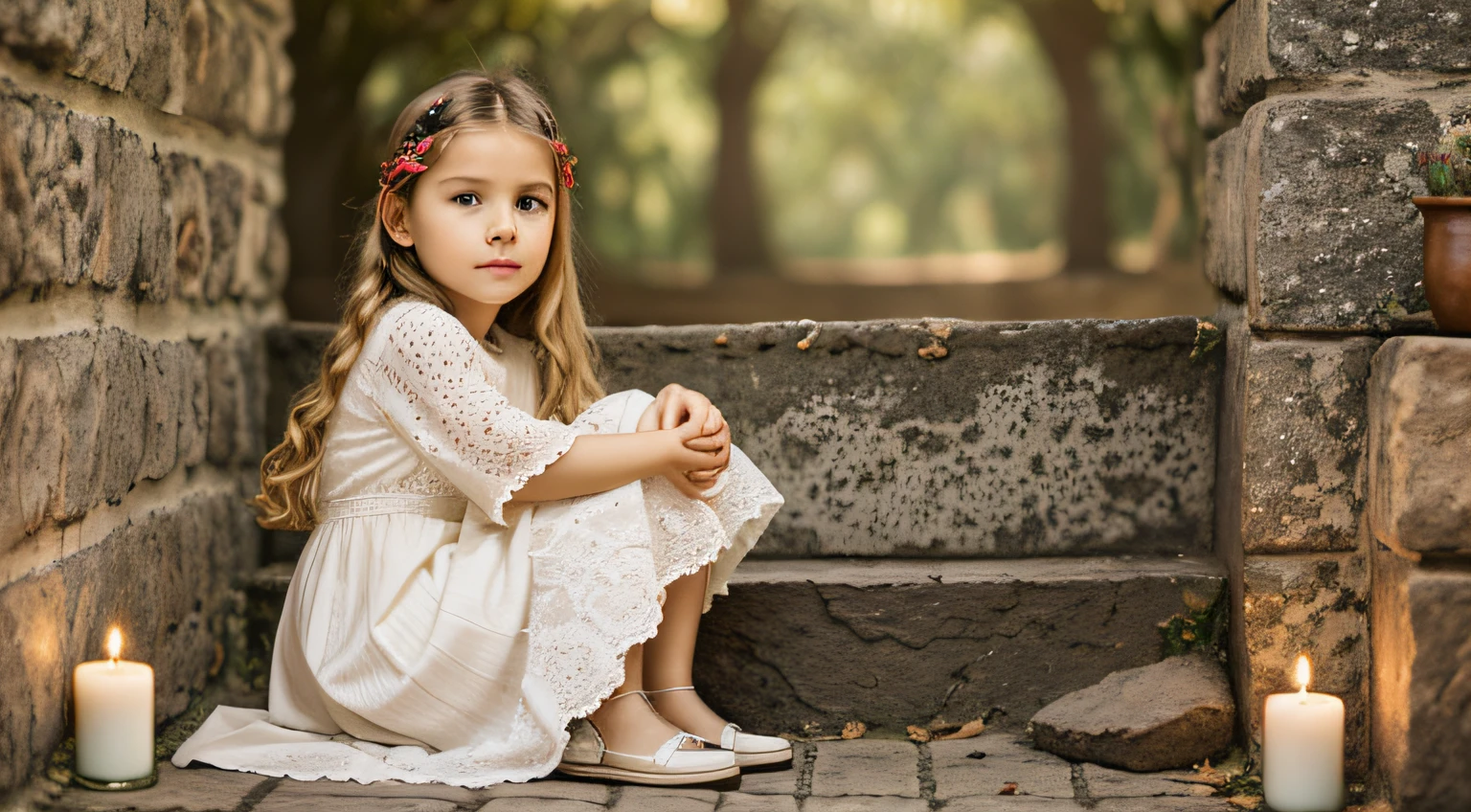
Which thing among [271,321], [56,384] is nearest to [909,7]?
[271,321]

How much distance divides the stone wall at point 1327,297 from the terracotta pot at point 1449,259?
143mm

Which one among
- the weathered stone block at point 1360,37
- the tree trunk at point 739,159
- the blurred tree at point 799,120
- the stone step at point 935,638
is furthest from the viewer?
the tree trunk at point 739,159

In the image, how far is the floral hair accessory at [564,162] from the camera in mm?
2195

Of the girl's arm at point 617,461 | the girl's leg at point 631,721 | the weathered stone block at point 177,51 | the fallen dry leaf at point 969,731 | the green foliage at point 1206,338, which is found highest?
the weathered stone block at point 177,51

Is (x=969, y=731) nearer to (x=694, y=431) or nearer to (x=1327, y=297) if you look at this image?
(x=694, y=431)

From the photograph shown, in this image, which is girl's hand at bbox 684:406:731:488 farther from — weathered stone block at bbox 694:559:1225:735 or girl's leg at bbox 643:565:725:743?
weathered stone block at bbox 694:559:1225:735

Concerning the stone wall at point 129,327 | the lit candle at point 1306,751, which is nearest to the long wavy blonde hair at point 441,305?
the stone wall at point 129,327

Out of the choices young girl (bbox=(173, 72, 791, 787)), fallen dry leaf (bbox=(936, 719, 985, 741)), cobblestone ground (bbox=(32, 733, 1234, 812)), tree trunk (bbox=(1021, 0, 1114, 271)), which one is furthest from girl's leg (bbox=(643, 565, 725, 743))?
tree trunk (bbox=(1021, 0, 1114, 271))

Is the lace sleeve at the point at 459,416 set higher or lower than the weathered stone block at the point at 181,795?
higher

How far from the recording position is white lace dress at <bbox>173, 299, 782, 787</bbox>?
6.43 ft

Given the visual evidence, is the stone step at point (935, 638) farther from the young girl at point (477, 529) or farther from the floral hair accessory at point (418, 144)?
the floral hair accessory at point (418, 144)

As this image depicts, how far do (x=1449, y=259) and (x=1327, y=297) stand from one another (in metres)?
Answer: 0.21

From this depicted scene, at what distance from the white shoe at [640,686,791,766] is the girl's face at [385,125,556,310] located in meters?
0.71

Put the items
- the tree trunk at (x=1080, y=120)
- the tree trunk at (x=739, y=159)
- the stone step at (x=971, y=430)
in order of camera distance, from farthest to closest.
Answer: the tree trunk at (x=739, y=159) < the tree trunk at (x=1080, y=120) < the stone step at (x=971, y=430)
